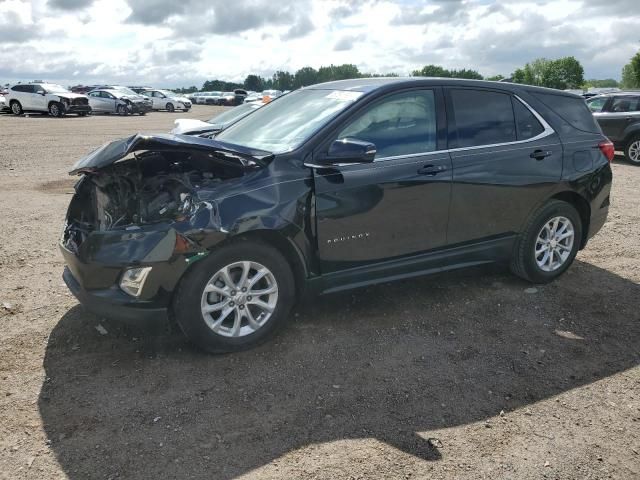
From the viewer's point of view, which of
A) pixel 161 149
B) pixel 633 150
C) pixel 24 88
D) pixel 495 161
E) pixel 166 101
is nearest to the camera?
pixel 161 149

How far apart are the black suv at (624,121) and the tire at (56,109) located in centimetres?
2508

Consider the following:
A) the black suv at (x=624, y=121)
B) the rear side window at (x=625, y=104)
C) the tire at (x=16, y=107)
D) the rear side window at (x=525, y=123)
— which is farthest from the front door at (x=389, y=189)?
the tire at (x=16, y=107)

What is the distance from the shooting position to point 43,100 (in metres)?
28.4

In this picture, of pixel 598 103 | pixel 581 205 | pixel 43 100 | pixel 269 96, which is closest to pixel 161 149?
pixel 581 205

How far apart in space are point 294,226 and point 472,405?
5.19 ft

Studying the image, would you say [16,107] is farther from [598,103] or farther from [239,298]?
[239,298]

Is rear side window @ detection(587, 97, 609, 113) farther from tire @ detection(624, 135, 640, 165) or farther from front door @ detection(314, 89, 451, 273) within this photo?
front door @ detection(314, 89, 451, 273)

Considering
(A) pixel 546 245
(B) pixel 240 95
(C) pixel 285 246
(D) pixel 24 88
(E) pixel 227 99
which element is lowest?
(A) pixel 546 245

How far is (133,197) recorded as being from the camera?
153 inches

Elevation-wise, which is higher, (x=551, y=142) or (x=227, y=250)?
(x=551, y=142)

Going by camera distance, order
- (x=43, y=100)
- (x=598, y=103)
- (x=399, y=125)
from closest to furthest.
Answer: (x=399, y=125) < (x=598, y=103) < (x=43, y=100)

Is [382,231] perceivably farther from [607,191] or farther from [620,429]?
[607,191]

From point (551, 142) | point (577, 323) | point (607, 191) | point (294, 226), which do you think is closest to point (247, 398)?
point (294, 226)

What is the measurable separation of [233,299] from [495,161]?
244cm
